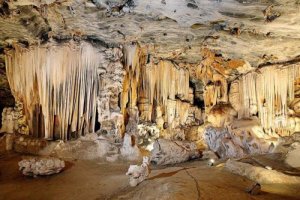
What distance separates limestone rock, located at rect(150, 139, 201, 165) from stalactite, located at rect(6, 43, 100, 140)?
121 inches

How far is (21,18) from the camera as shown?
847 centimetres

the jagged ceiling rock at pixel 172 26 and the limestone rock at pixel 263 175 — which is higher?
the jagged ceiling rock at pixel 172 26

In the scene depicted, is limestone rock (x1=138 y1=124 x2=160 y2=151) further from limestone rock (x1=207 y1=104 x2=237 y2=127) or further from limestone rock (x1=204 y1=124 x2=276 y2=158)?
limestone rock (x1=207 y1=104 x2=237 y2=127)

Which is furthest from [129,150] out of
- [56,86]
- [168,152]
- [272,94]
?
[272,94]

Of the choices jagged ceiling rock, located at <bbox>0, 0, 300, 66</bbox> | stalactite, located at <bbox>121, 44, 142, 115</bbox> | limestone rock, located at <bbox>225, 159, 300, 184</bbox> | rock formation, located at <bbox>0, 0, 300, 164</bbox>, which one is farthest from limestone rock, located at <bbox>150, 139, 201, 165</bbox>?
jagged ceiling rock, located at <bbox>0, 0, 300, 66</bbox>

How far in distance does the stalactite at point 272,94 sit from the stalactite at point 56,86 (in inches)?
281

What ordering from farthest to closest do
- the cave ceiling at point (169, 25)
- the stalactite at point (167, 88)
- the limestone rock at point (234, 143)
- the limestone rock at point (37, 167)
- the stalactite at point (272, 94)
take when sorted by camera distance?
the stalactite at point (167, 88) → the stalactite at point (272, 94) → the limestone rock at point (234, 143) → the cave ceiling at point (169, 25) → the limestone rock at point (37, 167)

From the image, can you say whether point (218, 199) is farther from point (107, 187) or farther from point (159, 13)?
point (159, 13)

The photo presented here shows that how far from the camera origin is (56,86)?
1004cm

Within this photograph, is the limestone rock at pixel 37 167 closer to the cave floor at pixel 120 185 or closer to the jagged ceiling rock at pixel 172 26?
the cave floor at pixel 120 185

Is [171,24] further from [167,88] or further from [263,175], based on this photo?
[263,175]

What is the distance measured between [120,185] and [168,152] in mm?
2874

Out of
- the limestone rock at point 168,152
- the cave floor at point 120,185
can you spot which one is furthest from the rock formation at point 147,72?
the cave floor at point 120,185

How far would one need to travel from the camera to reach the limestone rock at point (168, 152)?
846 centimetres
